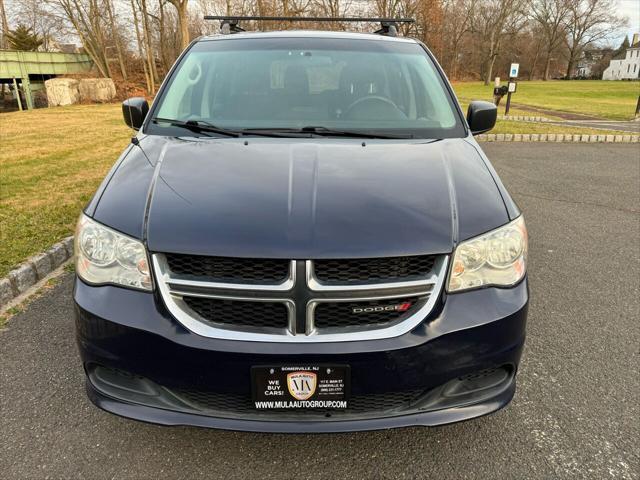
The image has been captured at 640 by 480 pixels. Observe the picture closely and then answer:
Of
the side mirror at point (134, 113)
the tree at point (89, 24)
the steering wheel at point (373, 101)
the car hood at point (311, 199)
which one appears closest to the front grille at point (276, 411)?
the car hood at point (311, 199)

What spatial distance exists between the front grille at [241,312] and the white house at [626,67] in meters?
103

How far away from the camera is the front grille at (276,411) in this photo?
174 cm

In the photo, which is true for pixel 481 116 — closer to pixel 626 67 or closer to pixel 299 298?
pixel 299 298

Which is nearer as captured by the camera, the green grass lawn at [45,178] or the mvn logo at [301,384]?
the mvn logo at [301,384]

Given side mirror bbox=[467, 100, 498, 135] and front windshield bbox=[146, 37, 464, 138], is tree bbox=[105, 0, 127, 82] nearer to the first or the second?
front windshield bbox=[146, 37, 464, 138]

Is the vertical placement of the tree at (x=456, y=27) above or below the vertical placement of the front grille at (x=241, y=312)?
above

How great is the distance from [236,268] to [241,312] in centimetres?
16

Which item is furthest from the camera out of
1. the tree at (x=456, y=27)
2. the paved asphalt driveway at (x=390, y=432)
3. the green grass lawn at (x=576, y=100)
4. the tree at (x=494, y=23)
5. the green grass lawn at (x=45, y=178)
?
the tree at (x=494, y=23)

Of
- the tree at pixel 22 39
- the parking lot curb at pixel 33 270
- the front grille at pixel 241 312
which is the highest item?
the tree at pixel 22 39

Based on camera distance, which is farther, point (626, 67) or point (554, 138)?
point (626, 67)

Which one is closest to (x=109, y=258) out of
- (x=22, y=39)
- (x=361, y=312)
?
(x=361, y=312)

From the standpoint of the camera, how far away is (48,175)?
22.7 ft

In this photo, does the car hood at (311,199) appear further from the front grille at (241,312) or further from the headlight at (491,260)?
the front grille at (241,312)

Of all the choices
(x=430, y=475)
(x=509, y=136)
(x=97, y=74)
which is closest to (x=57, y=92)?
(x=97, y=74)
